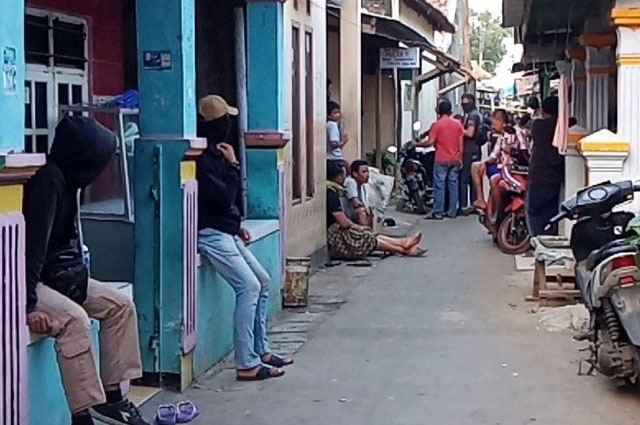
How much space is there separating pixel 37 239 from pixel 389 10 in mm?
18236

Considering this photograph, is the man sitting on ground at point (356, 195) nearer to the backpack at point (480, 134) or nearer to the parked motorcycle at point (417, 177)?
the backpack at point (480, 134)

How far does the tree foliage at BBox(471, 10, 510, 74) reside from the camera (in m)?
91.5

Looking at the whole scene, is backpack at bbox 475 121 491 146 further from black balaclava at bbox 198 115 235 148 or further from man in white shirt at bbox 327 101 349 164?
black balaclava at bbox 198 115 235 148

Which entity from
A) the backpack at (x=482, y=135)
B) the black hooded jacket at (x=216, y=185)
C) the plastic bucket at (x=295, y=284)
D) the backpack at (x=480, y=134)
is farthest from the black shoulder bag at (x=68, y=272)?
the backpack at (x=482, y=135)

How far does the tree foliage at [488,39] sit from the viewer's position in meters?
91.5

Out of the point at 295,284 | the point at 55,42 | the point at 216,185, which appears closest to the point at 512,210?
the point at 295,284

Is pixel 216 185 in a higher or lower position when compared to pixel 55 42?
lower

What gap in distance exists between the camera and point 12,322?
17.3 ft

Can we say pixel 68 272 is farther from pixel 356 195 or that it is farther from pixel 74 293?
pixel 356 195

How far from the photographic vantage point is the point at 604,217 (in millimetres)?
8781

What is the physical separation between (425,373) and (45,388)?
334 cm

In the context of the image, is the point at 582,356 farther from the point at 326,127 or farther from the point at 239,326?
the point at 326,127

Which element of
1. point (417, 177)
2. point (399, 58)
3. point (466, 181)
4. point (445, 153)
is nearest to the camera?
point (445, 153)

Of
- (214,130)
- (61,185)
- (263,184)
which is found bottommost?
(263,184)
